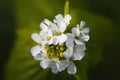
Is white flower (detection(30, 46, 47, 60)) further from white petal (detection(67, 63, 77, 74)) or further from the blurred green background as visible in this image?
the blurred green background

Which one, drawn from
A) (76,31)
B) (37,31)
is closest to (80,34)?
(76,31)

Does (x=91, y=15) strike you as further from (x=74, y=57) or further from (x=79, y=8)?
(x=74, y=57)

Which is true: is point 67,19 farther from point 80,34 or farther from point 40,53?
point 40,53

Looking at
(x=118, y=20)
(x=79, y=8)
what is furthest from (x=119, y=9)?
(x=79, y=8)

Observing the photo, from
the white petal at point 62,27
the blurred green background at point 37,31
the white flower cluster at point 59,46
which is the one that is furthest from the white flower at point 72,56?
the blurred green background at point 37,31

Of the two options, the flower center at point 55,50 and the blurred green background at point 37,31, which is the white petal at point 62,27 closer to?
the flower center at point 55,50

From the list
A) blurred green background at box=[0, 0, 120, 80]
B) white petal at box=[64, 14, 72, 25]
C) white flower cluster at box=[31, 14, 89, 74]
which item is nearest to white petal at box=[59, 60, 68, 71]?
white flower cluster at box=[31, 14, 89, 74]
